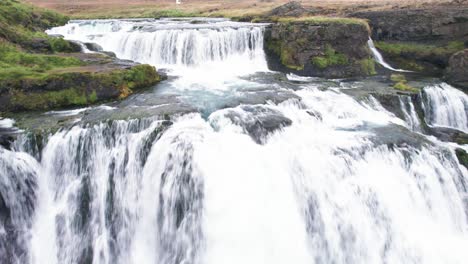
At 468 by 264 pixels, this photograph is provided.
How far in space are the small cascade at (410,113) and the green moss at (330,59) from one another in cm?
489

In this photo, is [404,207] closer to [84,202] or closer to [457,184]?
[457,184]

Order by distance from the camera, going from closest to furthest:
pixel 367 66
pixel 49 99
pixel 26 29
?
pixel 49 99 < pixel 367 66 < pixel 26 29

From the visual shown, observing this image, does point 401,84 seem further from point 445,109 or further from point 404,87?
point 445,109

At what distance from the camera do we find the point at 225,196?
10.9 meters

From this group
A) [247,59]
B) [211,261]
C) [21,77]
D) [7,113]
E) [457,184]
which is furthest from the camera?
[247,59]

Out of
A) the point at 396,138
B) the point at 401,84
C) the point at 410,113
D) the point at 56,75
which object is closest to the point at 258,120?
the point at 396,138

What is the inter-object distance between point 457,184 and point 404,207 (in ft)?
7.33

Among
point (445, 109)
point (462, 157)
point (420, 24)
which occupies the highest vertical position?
point (420, 24)

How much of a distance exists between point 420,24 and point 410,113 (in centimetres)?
1005

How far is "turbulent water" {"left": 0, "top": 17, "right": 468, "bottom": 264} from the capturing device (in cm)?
1071

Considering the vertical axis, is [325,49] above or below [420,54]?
above

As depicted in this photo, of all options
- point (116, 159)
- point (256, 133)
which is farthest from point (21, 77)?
point (256, 133)

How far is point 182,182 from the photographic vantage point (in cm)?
1092

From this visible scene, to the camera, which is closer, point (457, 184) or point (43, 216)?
point (43, 216)
